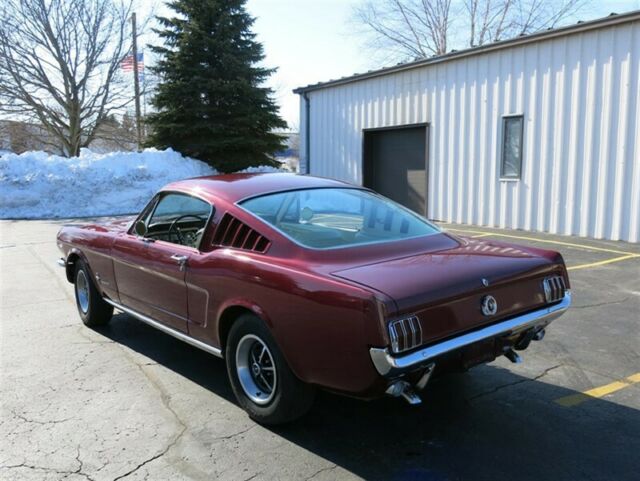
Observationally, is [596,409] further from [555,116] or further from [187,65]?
[187,65]

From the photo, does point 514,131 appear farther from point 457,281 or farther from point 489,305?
point 457,281

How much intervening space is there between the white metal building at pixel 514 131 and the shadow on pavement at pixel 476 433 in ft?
24.9

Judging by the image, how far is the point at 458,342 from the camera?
9.59 ft

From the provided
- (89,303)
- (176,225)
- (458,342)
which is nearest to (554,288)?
(458,342)

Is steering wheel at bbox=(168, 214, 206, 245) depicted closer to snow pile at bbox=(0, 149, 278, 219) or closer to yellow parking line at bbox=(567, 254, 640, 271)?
yellow parking line at bbox=(567, 254, 640, 271)

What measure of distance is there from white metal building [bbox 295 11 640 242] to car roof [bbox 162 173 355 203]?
7588 millimetres

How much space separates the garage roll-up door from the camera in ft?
47.6

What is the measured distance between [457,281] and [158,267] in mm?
2361

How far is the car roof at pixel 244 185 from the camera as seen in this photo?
4.05m

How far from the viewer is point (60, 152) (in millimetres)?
33156

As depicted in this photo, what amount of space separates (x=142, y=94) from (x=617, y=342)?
2809 cm

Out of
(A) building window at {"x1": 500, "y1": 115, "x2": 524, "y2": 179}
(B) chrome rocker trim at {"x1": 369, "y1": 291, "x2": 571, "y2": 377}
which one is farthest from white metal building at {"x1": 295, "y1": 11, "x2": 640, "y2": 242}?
(B) chrome rocker trim at {"x1": 369, "y1": 291, "x2": 571, "y2": 377}

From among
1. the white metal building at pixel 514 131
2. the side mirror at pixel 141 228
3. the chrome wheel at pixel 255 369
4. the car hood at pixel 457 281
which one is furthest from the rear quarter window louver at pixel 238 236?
the white metal building at pixel 514 131

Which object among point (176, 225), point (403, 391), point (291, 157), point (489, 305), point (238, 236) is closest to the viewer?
point (403, 391)
